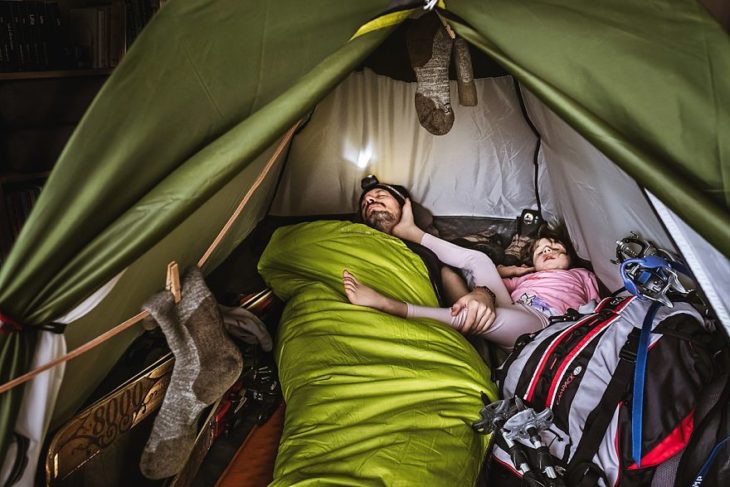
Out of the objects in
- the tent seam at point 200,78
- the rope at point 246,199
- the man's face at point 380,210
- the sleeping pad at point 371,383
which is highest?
the tent seam at point 200,78

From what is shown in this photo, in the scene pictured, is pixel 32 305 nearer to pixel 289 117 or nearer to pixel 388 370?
pixel 289 117

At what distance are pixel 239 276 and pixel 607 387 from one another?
128 cm

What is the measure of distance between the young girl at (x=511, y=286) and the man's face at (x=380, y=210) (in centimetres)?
4

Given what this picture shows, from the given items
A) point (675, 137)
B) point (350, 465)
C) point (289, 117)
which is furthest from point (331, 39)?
point (350, 465)

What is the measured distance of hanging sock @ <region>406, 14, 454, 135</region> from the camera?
4.82 ft

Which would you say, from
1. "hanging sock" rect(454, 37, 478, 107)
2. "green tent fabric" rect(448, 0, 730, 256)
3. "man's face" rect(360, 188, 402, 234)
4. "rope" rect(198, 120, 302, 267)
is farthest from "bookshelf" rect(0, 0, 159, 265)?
"green tent fabric" rect(448, 0, 730, 256)

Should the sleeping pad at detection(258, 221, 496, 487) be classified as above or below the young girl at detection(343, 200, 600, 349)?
below

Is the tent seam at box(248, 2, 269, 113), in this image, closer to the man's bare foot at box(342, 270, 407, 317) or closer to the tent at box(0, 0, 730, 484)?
the tent at box(0, 0, 730, 484)

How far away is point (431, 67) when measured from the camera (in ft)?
4.98

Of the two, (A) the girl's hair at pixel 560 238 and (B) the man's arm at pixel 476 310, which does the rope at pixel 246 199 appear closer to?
(B) the man's arm at pixel 476 310

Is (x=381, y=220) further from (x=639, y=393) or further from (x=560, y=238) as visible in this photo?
(x=639, y=393)

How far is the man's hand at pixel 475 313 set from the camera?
156cm

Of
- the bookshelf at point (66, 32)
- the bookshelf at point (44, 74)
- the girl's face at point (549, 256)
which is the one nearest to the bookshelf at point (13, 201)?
the bookshelf at point (44, 74)

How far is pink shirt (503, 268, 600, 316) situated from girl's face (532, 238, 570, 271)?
0.05 meters
